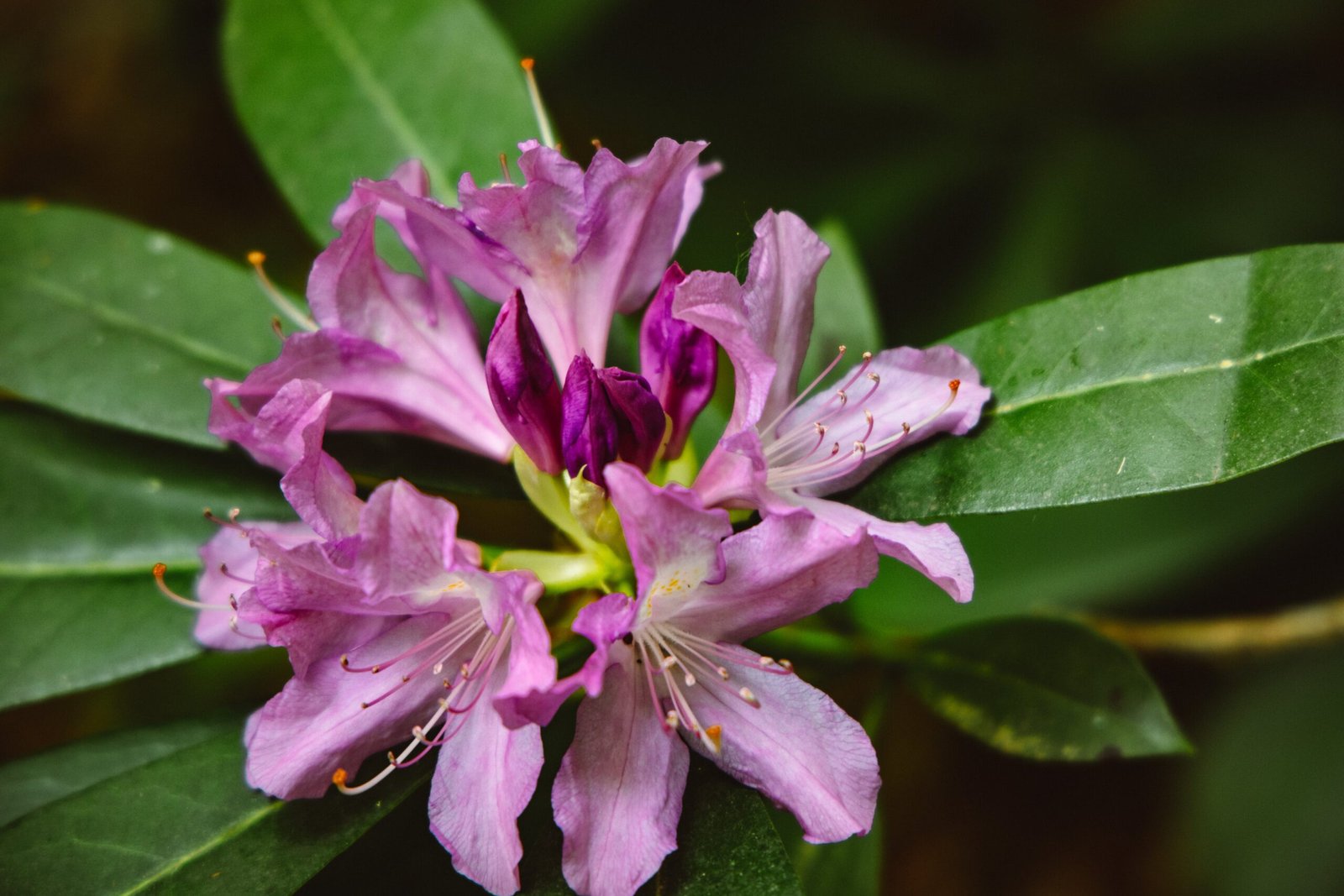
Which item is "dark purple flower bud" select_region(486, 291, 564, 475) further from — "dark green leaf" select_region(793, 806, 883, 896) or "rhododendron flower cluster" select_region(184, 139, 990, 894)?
"dark green leaf" select_region(793, 806, 883, 896)

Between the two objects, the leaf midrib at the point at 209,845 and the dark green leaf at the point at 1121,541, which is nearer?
the leaf midrib at the point at 209,845

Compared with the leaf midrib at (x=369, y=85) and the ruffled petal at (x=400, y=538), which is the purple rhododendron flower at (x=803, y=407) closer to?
the ruffled petal at (x=400, y=538)

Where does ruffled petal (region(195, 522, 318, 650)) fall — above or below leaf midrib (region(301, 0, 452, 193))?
below

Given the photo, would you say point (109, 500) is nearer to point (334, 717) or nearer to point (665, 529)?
point (334, 717)

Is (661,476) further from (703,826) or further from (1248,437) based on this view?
(1248,437)

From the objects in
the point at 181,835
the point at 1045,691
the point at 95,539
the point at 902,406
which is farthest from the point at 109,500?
the point at 1045,691

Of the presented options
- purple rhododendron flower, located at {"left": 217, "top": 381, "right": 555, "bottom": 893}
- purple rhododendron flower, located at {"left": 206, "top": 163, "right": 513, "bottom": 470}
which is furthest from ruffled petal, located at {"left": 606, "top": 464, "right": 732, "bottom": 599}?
purple rhododendron flower, located at {"left": 206, "top": 163, "right": 513, "bottom": 470}

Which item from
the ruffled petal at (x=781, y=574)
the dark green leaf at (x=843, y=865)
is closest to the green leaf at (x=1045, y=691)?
the dark green leaf at (x=843, y=865)
